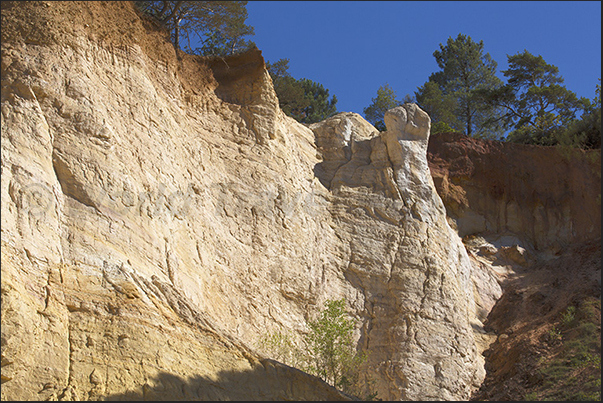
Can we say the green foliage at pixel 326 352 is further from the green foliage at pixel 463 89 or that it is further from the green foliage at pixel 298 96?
the green foliage at pixel 463 89

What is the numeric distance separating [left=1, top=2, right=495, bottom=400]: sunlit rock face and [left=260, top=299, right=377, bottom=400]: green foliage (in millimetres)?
533

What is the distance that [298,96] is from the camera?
30.1 m

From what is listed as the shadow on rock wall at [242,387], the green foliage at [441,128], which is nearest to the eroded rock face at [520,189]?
the green foliage at [441,128]

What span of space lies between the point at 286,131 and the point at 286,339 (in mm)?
6986

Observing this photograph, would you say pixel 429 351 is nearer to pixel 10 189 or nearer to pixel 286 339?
pixel 286 339

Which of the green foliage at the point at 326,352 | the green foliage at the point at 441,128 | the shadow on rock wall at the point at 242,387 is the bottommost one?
the shadow on rock wall at the point at 242,387

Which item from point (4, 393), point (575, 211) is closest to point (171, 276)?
point (4, 393)

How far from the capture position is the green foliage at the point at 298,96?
96.1 ft

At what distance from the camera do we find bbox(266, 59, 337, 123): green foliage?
96.1 ft

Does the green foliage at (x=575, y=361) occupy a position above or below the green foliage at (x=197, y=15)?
below

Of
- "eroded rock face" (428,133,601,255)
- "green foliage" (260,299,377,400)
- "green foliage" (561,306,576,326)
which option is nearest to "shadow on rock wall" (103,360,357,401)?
"green foliage" (260,299,377,400)

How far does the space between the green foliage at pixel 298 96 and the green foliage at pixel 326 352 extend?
44.1ft

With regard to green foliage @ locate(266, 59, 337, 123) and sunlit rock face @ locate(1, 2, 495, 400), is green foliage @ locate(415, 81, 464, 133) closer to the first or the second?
green foliage @ locate(266, 59, 337, 123)

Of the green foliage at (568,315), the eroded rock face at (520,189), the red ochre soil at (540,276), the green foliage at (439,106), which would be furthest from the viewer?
the green foliage at (439,106)
